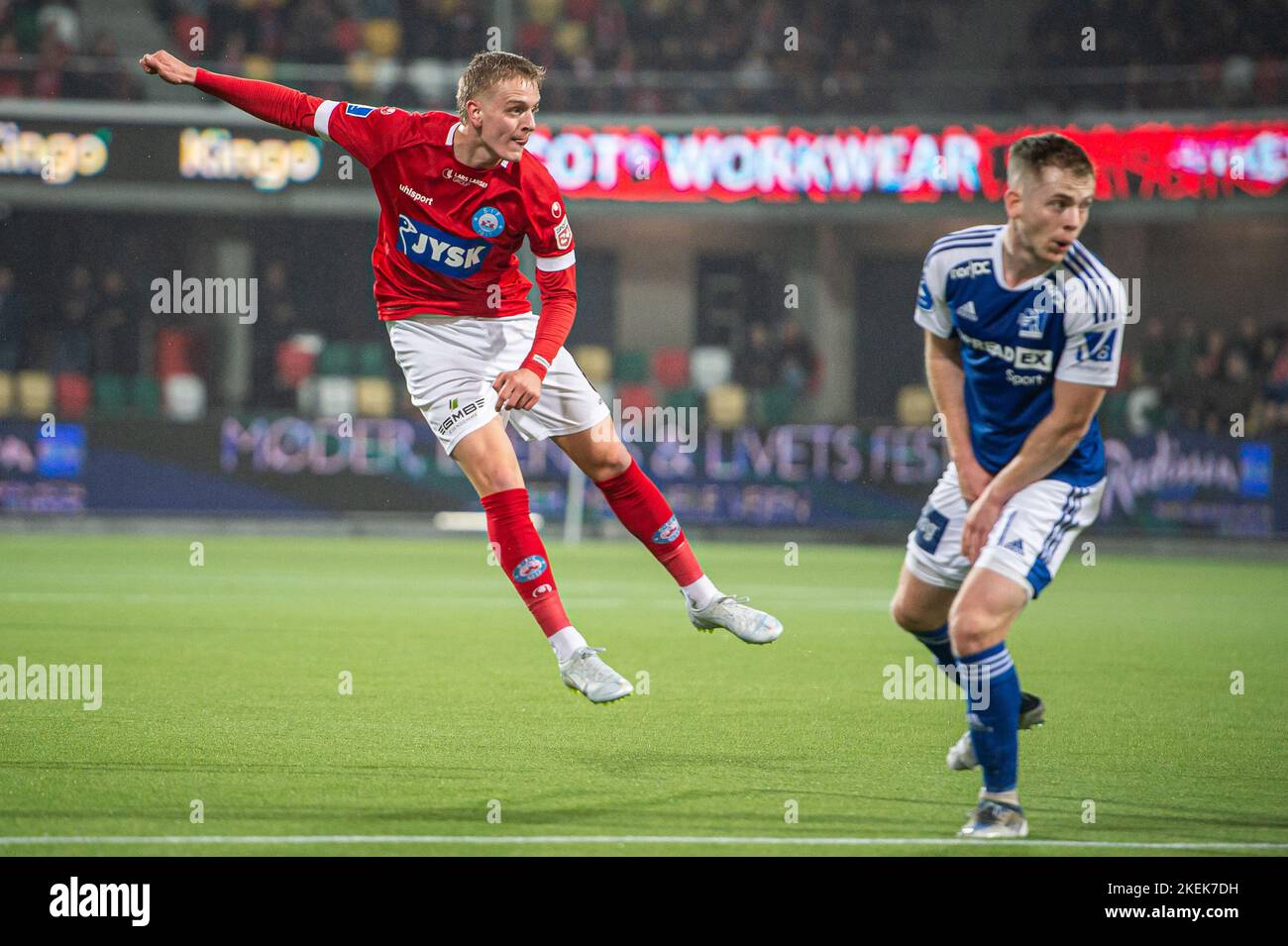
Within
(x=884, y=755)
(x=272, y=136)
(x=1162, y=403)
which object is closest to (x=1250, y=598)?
(x=1162, y=403)

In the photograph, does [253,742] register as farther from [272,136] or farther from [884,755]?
[272,136]

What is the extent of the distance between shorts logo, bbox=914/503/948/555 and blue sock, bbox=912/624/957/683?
42 centimetres

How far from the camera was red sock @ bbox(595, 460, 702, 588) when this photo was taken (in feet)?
21.6

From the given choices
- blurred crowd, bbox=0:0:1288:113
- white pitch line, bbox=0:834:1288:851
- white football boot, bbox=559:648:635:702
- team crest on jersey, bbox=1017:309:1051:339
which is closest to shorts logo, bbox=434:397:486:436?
white football boot, bbox=559:648:635:702

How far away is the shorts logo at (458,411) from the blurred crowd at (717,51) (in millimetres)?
14564

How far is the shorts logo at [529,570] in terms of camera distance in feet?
20.1

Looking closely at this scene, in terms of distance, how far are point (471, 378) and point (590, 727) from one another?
1.59 meters

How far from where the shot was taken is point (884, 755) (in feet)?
20.5

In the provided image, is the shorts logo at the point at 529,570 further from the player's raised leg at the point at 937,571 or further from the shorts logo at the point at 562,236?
the player's raised leg at the point at 937,571

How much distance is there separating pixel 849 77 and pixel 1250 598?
10.9 meters
